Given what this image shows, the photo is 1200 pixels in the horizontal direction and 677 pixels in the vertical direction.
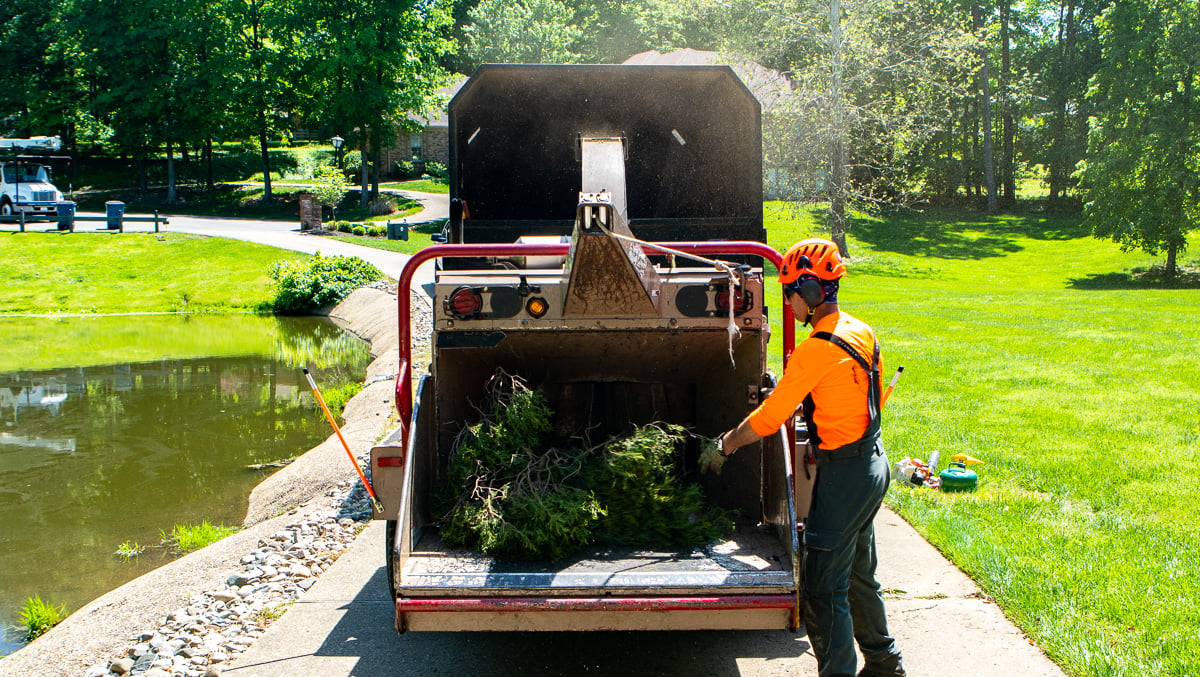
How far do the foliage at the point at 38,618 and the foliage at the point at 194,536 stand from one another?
4.04 feet

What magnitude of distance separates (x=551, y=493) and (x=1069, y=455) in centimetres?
548

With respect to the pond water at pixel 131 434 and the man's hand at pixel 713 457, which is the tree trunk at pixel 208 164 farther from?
the man's hand at pixel 713 457

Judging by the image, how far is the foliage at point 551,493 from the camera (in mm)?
4457

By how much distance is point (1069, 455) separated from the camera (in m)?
8.18

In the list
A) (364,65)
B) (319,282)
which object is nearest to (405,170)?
(364,65)

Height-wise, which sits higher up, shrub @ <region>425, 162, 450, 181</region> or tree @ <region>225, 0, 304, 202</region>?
tree @ <region>225, 0, 304, 202</region>

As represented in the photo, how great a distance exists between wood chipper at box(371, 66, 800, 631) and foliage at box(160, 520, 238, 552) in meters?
3.02

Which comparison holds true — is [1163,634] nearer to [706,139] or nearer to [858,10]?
[706,139]

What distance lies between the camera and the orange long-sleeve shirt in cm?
404

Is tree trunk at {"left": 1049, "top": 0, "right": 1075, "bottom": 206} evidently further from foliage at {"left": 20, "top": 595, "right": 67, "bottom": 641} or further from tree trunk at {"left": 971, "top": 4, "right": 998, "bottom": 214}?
foliage at {"left": 20, "top": 595, "right": 67, "bottom": 641}

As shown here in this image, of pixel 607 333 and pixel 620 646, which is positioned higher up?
pixel 607 333

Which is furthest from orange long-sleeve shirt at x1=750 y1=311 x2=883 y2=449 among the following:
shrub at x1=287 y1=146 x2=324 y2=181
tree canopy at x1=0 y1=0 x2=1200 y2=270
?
shrub at x1=287 y1=146 x2=324 y2=181

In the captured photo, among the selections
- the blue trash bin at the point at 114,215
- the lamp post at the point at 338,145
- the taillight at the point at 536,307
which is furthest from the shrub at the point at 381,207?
the taillight at the point at 536,307

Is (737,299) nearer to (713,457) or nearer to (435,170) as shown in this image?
(713,457)
